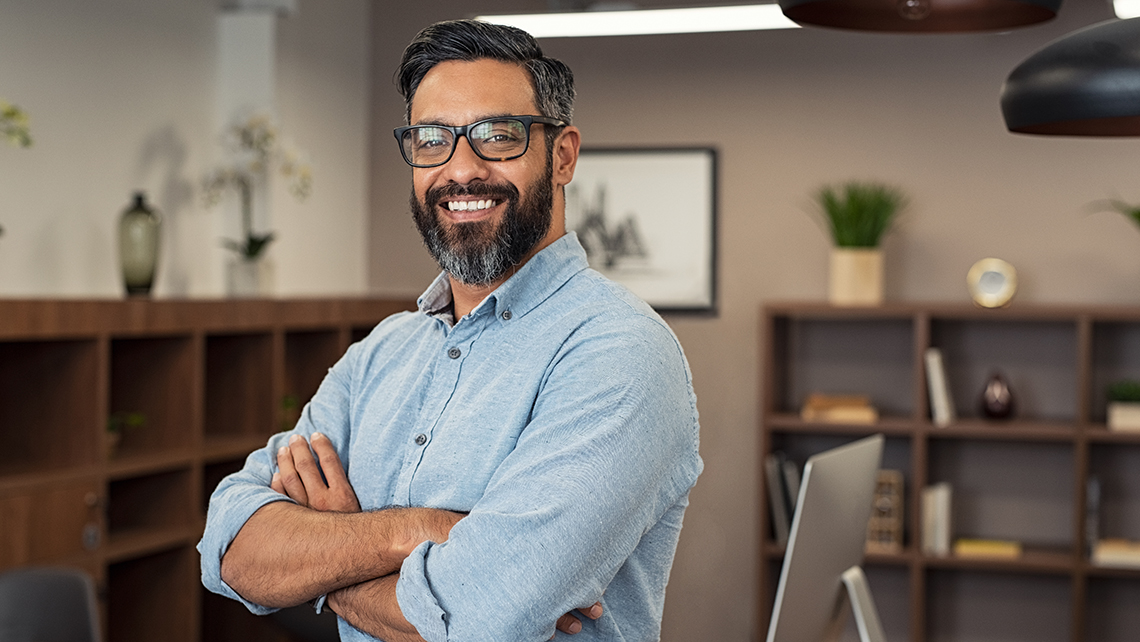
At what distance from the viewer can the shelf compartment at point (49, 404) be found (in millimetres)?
3365

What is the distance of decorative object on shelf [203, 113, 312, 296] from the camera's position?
4.28m

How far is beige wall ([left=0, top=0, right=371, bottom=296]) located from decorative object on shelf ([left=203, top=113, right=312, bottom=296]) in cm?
10

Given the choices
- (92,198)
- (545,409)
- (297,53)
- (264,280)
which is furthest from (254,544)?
(297,53)

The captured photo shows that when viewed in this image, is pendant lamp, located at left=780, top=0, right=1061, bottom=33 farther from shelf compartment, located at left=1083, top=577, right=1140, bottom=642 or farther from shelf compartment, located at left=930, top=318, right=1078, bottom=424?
shelf compartment, located at left=1083, top=577, right=1140, bottom=642

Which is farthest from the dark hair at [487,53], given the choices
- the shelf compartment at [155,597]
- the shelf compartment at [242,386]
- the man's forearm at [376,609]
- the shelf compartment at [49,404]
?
the shelf compartment at [242,386]

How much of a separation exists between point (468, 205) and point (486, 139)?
10 centimetres

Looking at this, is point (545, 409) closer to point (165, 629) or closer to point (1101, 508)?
point (165, 629)

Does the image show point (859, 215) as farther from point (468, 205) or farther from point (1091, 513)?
point (468, 205)

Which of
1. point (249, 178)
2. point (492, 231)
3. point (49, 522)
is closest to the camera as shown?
point (492, 231)

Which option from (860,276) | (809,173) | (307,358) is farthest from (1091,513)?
(307,358)

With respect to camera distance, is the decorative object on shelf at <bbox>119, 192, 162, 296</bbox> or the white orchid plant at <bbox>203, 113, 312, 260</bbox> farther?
the white orchid plant at <bbox>203, 113, 312, 260</bbox>

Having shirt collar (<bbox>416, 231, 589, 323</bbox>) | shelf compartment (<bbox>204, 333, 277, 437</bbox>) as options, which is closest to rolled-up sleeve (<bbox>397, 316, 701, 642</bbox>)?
shirt collar (<bbox>416, 231, 589, 323</bbox>)

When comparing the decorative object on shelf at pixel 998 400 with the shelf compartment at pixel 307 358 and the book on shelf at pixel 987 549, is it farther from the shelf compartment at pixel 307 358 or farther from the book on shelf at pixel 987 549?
the shelf compartment at pixel 307 358

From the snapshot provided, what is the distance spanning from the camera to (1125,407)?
4.46 metres
